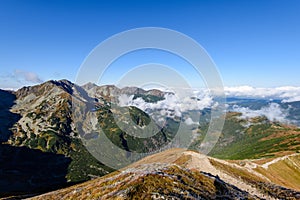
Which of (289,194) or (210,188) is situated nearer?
(210,188)

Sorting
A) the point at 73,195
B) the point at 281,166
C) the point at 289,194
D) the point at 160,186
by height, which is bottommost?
the point at 281,166

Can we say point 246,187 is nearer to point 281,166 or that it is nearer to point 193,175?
point 193,175

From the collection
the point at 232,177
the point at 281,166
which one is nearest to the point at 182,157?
the point at 232,177

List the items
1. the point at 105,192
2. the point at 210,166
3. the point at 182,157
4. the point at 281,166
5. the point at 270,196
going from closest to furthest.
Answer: the point at 105,192 < the point at 270,196 < the point at 210,166 < the point at 182,157 < the point at 281,166

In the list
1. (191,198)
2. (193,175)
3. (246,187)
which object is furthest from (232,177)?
(191,198)

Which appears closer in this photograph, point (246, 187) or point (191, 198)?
point (191, 198)

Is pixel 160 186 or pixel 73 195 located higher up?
pixel 160 186

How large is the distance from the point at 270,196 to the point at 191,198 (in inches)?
1419

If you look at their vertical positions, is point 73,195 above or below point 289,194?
above

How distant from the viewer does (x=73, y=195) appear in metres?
46.5

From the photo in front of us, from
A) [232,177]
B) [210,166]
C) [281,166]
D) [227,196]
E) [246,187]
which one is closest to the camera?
[227,196]

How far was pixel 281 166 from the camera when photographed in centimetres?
16950

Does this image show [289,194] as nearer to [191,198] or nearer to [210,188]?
[210,188]

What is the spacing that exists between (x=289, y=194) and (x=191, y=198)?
41.8 metres
